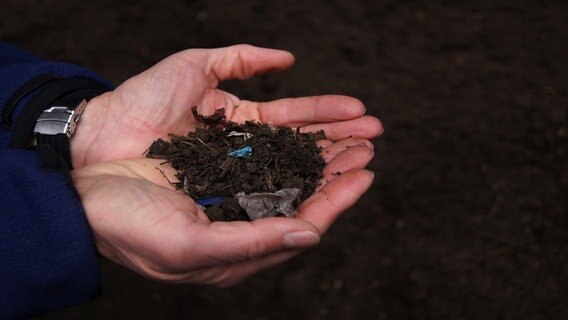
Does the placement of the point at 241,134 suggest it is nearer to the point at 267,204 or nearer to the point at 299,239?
the point at 267,204

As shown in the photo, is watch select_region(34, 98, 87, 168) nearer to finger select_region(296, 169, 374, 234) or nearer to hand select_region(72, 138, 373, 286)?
hand select_region(72, 138, 373, 286)

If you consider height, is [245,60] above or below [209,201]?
above

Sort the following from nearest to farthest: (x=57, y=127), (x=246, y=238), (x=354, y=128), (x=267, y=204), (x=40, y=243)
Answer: (x=246, y=238) → (x=40, y=243) → (x=267, y=204) → (x=57, y=127) → (x=354, y=128)

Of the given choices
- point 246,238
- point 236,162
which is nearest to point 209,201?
point 236,162

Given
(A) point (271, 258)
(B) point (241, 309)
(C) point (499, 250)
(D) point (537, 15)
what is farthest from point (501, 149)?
(A) point (271, 258)

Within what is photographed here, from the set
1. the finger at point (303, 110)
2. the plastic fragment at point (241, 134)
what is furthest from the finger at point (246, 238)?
the finger at point (303, 110)

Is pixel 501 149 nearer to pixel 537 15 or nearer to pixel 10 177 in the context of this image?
pixel 537 15
